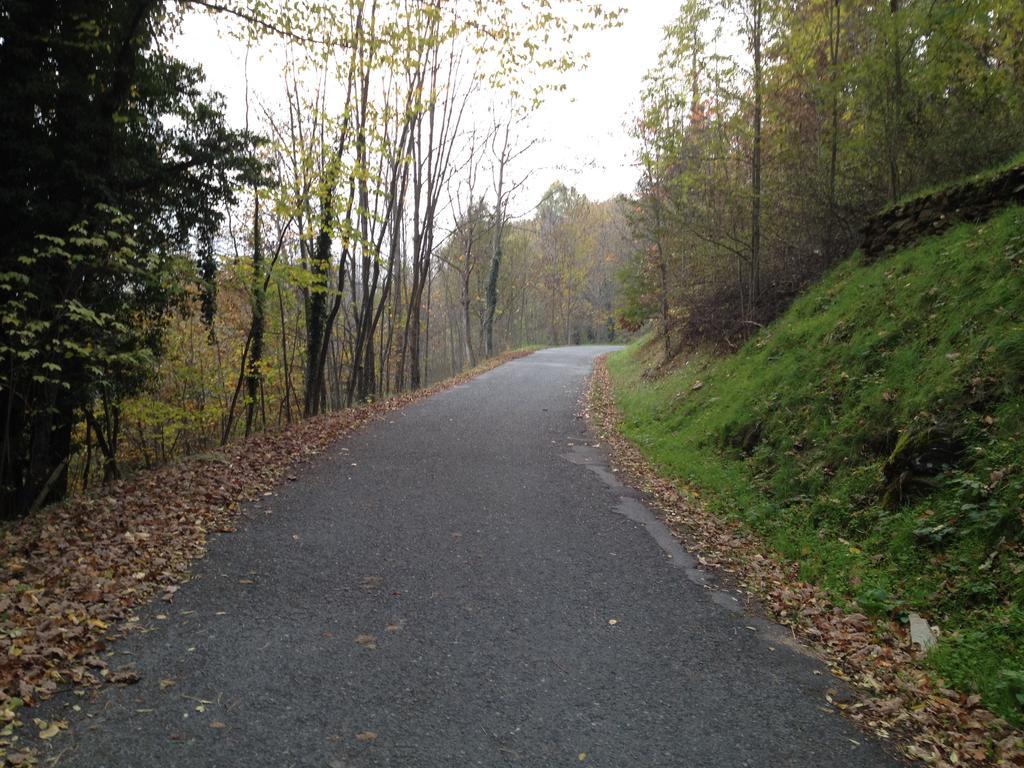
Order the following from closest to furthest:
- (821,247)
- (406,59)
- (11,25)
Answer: (11,25), (406,59), (821,247)

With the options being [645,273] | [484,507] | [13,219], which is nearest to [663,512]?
[484,507]

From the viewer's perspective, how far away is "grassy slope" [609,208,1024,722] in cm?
438

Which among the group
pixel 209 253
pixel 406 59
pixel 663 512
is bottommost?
pixel 663 512

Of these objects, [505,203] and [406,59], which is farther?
[505,203]

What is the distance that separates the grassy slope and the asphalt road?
3.52 ft

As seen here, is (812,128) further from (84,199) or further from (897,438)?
(84,199)

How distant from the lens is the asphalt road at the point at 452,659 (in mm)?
3203

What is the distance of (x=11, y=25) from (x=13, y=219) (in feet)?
6.72

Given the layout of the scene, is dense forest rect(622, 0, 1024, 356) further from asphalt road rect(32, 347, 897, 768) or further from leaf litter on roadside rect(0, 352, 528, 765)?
leaf litter on roadside rect(0, 352, 528, 765)

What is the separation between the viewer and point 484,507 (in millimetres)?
7410

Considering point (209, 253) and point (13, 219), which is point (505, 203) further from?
point (13, 219)

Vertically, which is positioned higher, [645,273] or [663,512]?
[645,273]

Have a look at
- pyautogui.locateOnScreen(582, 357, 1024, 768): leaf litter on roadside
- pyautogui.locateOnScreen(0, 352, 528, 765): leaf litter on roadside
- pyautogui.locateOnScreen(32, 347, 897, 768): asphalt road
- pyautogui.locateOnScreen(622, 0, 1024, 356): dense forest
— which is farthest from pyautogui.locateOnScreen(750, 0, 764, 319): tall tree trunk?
pyautogui.locateOnScreen(0, 352, 528, 765): leaf litter on roadside

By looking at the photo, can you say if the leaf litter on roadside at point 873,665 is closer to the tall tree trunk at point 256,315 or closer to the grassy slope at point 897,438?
the grassy slope at point 897,438
